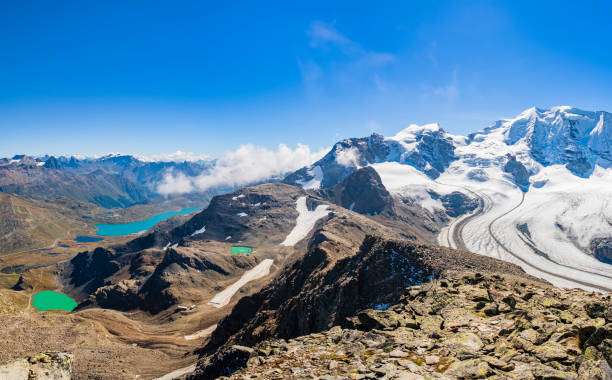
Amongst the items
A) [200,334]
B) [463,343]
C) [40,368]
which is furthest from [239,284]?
[463,343]

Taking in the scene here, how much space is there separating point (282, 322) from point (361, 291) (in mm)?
16542

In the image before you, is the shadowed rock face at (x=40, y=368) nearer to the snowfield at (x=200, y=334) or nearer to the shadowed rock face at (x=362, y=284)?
the shadowed rock face at (x=362, y=284)

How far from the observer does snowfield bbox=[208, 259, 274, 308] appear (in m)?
146

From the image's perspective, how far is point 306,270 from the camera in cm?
7969

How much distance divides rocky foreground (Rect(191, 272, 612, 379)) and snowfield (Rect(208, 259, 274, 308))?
440ft

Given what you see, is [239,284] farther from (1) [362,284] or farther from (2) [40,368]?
(2) [40,368]

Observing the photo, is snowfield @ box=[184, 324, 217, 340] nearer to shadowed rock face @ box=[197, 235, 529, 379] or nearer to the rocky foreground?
shadowed rock face @ box=[197, 235, 529, 379]

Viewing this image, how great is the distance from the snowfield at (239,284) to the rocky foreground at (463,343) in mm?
134119

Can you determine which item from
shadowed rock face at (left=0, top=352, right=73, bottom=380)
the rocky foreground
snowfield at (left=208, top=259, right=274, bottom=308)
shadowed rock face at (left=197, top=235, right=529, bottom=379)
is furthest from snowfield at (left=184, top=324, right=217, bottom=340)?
the rocky foreground

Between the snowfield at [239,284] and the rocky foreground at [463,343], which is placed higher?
the rocky foreground at [463,343]

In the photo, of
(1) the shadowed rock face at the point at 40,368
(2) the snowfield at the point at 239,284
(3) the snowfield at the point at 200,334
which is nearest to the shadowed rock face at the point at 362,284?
(1) the shadowed rock face at the point at 40,368

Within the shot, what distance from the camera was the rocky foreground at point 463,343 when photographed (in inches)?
470

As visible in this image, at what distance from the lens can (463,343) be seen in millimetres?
15352

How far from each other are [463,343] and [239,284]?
Result: 16598cm
